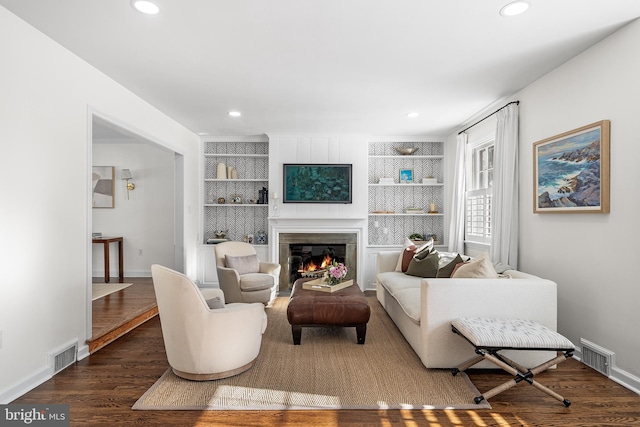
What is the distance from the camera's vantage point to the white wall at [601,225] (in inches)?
105

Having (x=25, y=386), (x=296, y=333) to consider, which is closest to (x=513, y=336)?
(x=296, y=333)

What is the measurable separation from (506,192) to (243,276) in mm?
3279

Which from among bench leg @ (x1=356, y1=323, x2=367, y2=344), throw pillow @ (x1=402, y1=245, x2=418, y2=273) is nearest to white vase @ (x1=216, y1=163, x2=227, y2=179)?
throw pillow @ (x1=402, y1=245, x2=418, y2=273)

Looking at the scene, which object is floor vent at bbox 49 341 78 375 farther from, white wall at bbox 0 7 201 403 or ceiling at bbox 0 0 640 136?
ceiling at bbox 0 0 640 136

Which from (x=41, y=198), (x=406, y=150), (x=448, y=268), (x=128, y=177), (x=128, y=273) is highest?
(x=406, y=150)

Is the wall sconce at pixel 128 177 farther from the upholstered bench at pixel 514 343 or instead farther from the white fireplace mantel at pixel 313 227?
the upholstered bench at pixel 514 343

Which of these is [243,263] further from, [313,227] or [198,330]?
[198,330]

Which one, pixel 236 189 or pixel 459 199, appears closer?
pixel 459 199

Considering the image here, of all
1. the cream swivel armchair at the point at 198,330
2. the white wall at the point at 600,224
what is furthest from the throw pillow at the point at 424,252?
the cream swivel armchair at the point at 198,330

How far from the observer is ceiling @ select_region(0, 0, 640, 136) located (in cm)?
247

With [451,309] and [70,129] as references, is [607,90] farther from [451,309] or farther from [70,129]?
[70,129]

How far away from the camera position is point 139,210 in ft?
22.4

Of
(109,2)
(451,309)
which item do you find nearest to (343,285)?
(451,309)

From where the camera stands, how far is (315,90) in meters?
4.07
